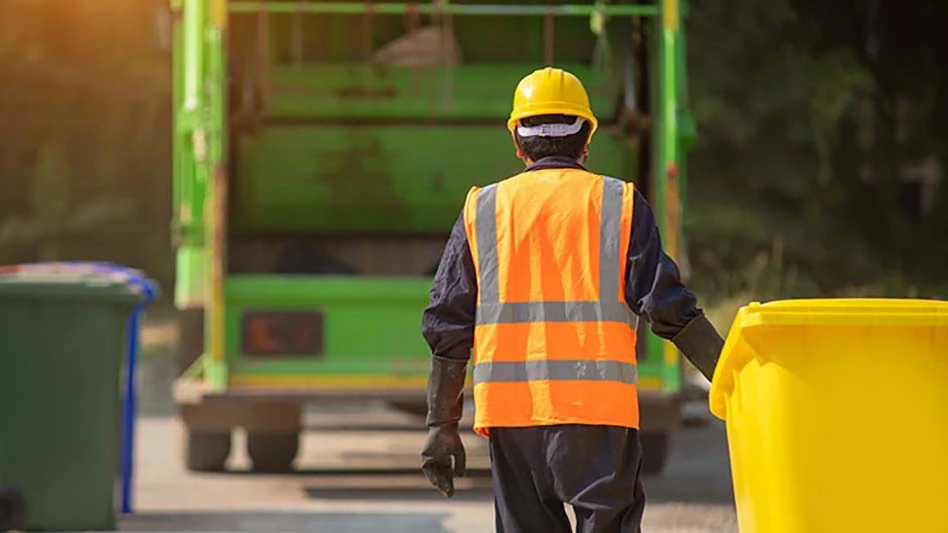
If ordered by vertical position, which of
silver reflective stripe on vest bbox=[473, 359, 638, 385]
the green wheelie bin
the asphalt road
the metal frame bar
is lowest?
the asphalt road

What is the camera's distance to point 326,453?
428 inches

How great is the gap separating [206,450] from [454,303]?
527 centimetres

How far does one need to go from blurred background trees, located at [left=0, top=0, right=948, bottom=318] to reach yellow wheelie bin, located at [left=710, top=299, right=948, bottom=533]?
38.0 feet

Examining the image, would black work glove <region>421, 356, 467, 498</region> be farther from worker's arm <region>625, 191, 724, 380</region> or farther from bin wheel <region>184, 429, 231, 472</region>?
bin wheel <region>184, 429, 231, 472</region>

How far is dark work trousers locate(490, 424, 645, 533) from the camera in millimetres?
4152

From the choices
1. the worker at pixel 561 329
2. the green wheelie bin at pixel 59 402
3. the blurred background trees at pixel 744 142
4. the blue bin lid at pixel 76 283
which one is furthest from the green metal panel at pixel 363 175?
the blurred background trees at pixel 744 142

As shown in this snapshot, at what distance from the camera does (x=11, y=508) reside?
6.87m

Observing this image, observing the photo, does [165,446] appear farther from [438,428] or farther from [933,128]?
[933,128]

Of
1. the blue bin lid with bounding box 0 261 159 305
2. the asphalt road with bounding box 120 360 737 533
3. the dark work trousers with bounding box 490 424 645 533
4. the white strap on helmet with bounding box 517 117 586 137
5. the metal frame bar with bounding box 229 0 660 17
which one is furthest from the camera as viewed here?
the metal frame bar with bounding box 229 0 660 17

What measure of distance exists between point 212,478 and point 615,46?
101 inches

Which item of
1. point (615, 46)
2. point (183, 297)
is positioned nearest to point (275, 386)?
point (183, 297)

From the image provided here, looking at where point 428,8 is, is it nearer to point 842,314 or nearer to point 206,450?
point 206,450

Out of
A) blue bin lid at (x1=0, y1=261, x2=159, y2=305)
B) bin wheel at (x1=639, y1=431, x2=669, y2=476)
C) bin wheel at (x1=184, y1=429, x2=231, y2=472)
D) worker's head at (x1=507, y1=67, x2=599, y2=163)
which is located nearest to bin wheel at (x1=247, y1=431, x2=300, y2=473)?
bin wheel at (x1=184, y1=429, x2=231, y2=472)

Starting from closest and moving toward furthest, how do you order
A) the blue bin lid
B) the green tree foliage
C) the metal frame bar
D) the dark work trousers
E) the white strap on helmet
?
the dark work trousers
the white strap on helmet
the blue bin lid
the metal frame bar
the green tree foliage
